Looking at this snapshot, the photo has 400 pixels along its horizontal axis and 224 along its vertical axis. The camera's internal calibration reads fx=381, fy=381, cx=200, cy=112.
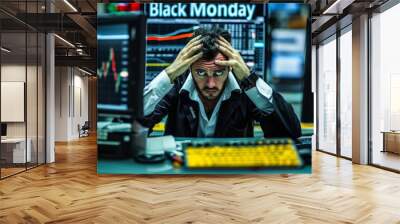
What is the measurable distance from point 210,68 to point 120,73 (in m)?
0.55

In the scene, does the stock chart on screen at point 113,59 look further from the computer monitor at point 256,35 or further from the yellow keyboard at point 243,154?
the yellow keyboard at point 243,154

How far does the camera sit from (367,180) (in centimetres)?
627

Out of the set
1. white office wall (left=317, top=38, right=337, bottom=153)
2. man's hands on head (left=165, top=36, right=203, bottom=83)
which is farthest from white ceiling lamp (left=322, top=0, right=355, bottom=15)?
man's hands on head (left=165, top=36, right=203, bottom=83)

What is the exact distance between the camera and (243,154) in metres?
2.47

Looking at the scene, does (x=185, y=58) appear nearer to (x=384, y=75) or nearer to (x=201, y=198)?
(x=201, y=198)

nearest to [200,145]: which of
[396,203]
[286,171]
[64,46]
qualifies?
[286,171]

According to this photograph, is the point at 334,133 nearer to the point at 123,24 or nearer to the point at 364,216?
the point at 364,216

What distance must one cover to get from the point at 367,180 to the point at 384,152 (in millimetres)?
1945

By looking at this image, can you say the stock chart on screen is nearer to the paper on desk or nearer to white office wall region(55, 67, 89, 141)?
the paper on desk

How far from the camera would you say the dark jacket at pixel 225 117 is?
244cm

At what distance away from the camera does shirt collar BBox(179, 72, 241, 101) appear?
7.92 feet

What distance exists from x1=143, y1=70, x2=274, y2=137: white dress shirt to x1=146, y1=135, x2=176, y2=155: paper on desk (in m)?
0.18

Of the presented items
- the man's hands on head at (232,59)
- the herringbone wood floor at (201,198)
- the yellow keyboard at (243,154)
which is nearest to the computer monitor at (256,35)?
the man's hands on head at (232,59)

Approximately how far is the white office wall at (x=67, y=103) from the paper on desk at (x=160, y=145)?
14602mm
